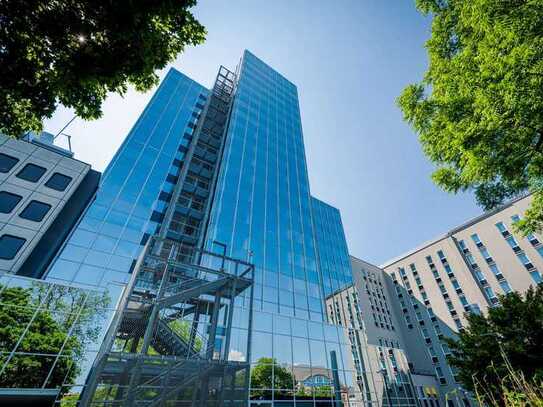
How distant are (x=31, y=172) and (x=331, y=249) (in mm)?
34022

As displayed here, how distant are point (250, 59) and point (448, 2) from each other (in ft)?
123

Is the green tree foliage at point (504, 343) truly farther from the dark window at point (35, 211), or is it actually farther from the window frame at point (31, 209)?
the dark window at point (35, 211)

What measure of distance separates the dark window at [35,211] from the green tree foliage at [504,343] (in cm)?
3048

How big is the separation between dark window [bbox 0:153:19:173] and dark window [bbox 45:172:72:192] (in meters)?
2.44

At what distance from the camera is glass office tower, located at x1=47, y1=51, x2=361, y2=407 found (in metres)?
16.3

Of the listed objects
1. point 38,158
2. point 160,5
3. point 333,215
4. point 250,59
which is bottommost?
point 160,5

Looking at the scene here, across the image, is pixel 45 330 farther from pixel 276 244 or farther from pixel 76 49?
pixel 276 244

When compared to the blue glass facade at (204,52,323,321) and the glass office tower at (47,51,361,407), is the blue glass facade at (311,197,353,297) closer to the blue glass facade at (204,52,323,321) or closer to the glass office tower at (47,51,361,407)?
the glass office tower at (47,51,361,407)

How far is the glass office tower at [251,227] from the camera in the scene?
16.3m

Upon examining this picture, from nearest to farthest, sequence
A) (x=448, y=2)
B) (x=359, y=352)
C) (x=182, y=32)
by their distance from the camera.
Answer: (x=182, y=32), (x=448, y=2), (x=359, y=352)

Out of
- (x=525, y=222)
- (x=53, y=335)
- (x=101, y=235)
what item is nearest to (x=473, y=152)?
(x=525, y=222)

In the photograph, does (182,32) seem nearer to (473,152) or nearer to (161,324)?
(473,152)

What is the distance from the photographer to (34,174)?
19578 millimetres

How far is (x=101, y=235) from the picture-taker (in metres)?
18.8
